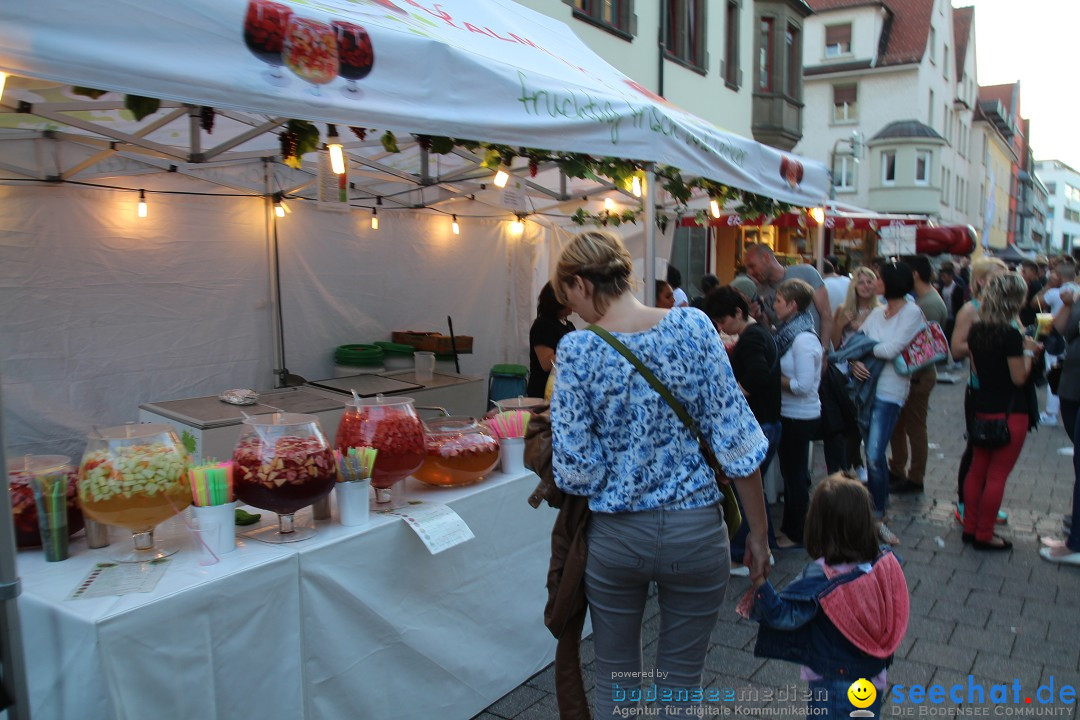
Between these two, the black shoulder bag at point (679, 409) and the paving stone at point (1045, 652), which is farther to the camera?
the paving stone at point (1045, 652)

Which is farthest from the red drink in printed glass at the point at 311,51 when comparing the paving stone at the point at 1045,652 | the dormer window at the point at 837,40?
the dormer window at the point at 837,40

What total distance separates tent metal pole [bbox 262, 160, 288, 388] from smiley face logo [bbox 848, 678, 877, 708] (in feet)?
17.0

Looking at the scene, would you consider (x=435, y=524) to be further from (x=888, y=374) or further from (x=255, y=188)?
(x=255, y=188)

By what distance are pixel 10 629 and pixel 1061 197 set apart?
412ft

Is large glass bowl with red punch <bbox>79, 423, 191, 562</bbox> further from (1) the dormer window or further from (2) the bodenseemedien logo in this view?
(1) the dormer window

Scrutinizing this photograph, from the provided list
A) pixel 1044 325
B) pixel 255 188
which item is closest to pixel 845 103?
pixel 1044 325

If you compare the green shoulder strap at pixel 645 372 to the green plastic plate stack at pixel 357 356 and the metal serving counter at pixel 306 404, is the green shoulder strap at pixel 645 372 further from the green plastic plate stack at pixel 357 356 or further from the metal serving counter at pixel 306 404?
the green plastic plate stack at pixel 357 356

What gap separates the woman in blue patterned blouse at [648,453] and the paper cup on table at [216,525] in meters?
0.99

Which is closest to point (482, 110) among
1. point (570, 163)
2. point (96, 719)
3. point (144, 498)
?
point (570, 163)

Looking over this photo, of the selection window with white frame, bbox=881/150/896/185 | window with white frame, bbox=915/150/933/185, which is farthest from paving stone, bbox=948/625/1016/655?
window with white frame, bbox=915/150/933/185

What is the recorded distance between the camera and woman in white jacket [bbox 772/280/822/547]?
15.3ft

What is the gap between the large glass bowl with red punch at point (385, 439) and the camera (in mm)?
2695

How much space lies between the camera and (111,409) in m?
5.37

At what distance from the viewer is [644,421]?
2059mm
